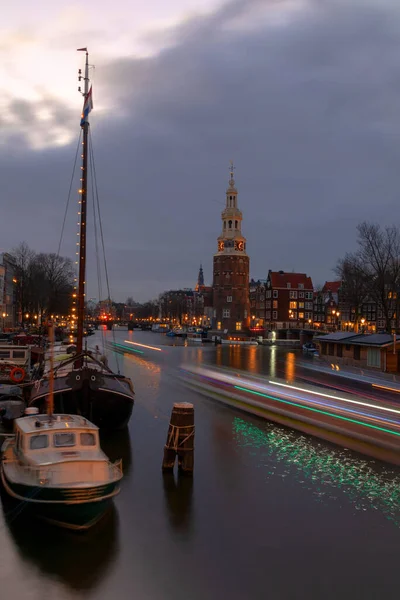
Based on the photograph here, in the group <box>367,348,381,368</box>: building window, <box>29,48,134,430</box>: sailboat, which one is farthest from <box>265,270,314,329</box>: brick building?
<box>29,48,134,430</box>: sailboat

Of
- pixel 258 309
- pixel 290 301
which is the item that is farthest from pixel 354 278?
pixel 258 309

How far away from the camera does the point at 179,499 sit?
57.3ft

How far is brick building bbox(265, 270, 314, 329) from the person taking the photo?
138500mm

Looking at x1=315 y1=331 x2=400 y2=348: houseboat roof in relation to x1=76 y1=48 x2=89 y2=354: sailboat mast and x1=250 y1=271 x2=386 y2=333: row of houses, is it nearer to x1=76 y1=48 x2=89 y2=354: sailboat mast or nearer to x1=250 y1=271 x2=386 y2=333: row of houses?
x1=76 y1=48 x2=89 y2=354: sailboat mast

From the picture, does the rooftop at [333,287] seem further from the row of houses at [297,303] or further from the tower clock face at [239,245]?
the tower clock face at [239,245]

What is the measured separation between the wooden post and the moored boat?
3.80 m

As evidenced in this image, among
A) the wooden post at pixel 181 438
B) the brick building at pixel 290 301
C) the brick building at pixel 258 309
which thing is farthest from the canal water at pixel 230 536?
the brick building at pixel 258 309

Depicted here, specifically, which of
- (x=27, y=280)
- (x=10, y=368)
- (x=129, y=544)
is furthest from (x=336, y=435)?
(x=27, y=280)

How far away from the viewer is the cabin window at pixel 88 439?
1578 centimetres

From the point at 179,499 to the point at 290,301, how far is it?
406 ft

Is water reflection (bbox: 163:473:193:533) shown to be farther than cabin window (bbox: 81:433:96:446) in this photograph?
No

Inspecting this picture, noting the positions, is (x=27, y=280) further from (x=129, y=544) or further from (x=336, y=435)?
(x=129, y=544)

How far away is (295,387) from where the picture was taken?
144ft

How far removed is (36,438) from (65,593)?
5045 millimetres
